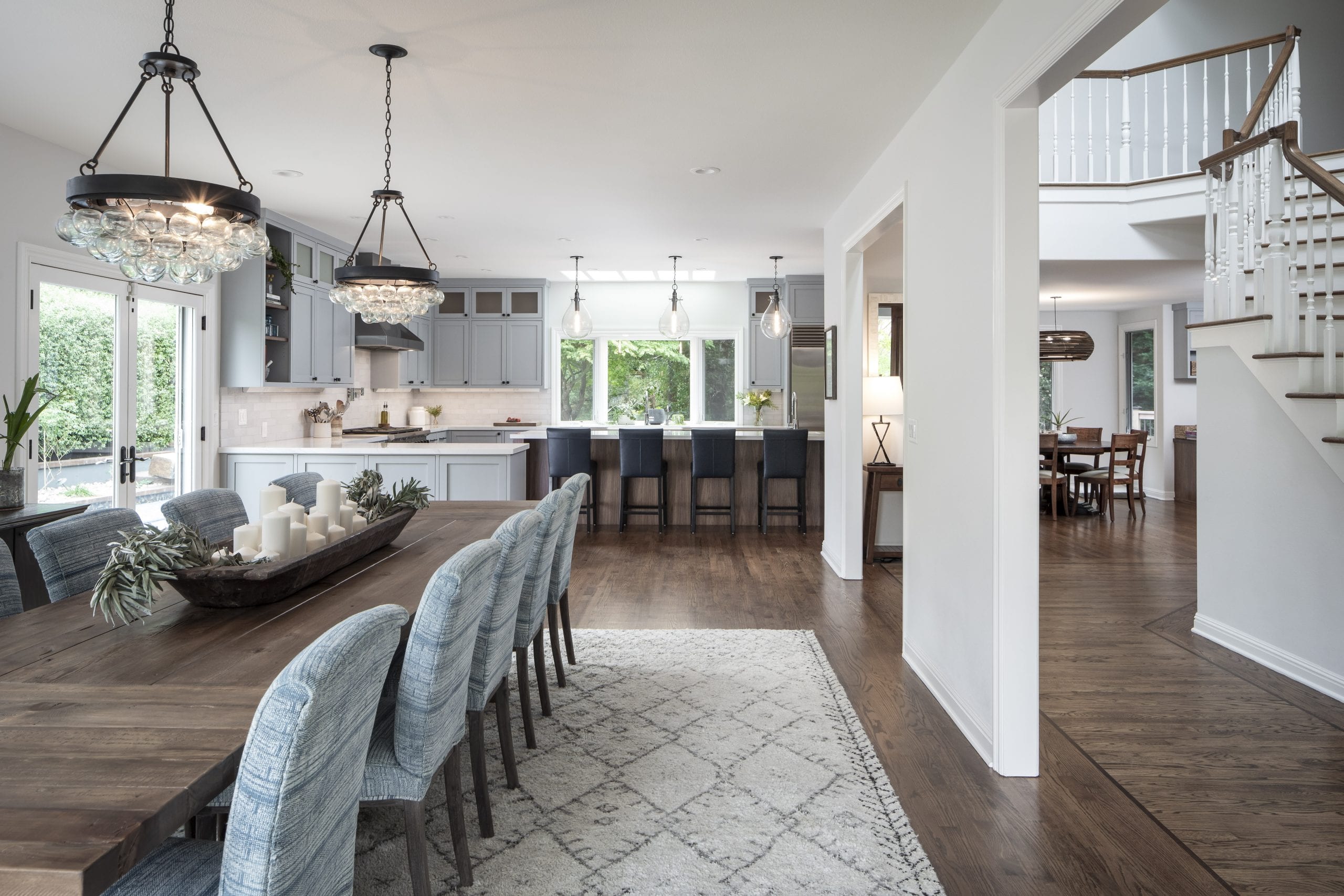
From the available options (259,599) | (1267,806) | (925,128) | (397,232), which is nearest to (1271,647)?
(1267,806)

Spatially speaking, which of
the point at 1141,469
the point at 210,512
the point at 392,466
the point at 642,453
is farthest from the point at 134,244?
the point at 1141,469

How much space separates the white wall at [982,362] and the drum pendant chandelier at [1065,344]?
4745 mm

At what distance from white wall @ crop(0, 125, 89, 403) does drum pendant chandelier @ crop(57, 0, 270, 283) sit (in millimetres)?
2401

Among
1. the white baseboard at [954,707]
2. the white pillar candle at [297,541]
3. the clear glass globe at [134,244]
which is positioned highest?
the clear glass globe at [134,244]

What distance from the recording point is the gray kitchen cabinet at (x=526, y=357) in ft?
29.7

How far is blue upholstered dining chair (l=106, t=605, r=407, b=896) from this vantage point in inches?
43.8

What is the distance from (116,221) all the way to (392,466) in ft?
12.7

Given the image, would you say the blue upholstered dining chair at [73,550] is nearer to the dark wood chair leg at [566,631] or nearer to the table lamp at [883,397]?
the dark wood chair leg at [566,631]

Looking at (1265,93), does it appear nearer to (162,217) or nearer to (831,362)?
(831,362)

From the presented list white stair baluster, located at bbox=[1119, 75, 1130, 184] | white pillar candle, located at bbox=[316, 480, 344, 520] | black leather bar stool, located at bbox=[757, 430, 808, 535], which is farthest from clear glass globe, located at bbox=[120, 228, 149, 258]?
white stair baluster, located at bbox=[1119, 75, 1130, 184]

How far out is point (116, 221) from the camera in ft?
7.30

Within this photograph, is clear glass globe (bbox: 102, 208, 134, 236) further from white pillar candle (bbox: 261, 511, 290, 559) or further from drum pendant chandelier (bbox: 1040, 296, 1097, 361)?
drum pendant chandelier (bbox: 1040, 296, 1097, 361)

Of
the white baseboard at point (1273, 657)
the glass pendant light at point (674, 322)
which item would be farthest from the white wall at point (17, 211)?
the white baseboard at point (1273, 657)

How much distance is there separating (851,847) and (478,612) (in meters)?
1.23
